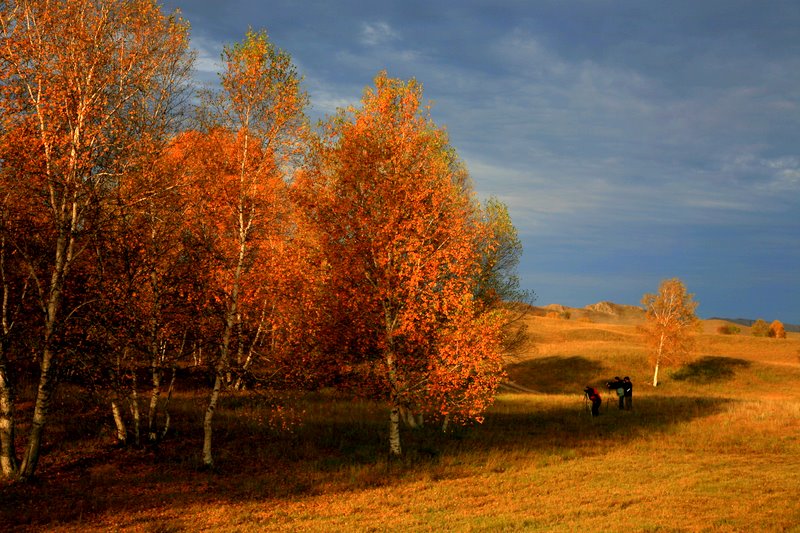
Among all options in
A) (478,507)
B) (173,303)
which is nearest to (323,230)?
(173,303)

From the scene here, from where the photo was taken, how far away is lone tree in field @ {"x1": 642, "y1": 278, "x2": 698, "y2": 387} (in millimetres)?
61906

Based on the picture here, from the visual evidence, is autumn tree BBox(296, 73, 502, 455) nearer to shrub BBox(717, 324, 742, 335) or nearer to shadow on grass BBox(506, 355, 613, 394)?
shadow on grass BBox(506, 355, 613, 394)

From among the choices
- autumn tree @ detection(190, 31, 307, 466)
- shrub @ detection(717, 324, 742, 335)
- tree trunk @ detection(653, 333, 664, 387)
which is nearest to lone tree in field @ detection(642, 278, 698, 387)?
tree trunk @ detection(653, 333, 664, 387)

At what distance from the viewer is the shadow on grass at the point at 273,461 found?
51.2 ft

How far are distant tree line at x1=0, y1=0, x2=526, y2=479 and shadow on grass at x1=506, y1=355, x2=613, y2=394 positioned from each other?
45.0m

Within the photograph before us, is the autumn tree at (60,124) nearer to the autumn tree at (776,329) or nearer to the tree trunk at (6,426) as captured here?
the tree trunk at (6,426)

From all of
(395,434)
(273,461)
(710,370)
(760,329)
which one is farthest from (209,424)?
(760,329)

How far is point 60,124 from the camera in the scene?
1742cm

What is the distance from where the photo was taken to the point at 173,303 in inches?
829

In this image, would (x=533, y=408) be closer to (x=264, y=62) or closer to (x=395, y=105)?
(x=395, y=105)

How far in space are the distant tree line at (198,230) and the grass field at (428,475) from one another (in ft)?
6.01

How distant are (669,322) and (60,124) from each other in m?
62.0

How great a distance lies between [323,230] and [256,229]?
9.65ft

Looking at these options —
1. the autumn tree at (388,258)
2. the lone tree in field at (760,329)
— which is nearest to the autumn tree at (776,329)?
the lone tree in field at (760,329)
